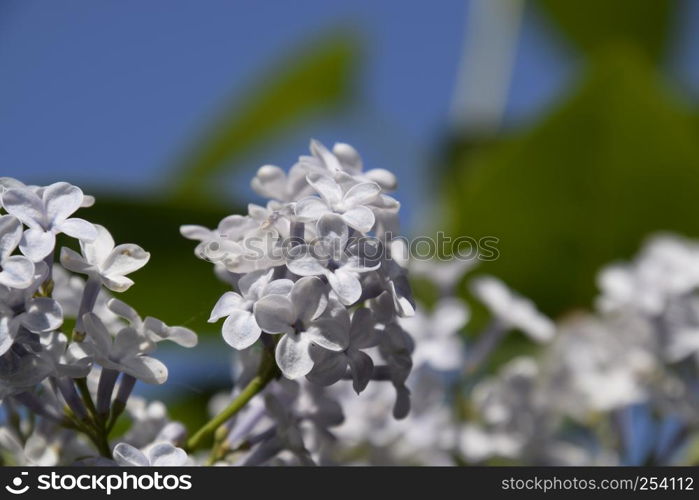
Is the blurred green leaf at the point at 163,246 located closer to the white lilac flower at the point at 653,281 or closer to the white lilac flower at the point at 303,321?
the white lilac flower at the point at 303,321

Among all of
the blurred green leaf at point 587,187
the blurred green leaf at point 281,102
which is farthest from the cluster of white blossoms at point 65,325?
the blurred green leaf at point 281,102

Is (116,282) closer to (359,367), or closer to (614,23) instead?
(359,367)

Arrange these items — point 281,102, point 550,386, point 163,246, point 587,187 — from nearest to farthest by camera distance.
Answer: point 163,246 → point 550,386 → point 587,187 → point 281,102

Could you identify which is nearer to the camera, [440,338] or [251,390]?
[251,390]

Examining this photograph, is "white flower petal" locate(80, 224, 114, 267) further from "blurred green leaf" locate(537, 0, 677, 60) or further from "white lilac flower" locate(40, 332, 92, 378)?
"blurred green leaf" locate(537, 0, 677, 60)

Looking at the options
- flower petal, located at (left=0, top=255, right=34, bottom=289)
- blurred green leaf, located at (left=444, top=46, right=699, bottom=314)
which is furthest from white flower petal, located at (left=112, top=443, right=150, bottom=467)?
blurred green leaf, located at (left=444, top=46, right=699, bottom=314)

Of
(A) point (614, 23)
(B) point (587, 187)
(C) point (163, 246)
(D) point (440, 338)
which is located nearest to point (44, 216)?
(C) point (163, 246)
